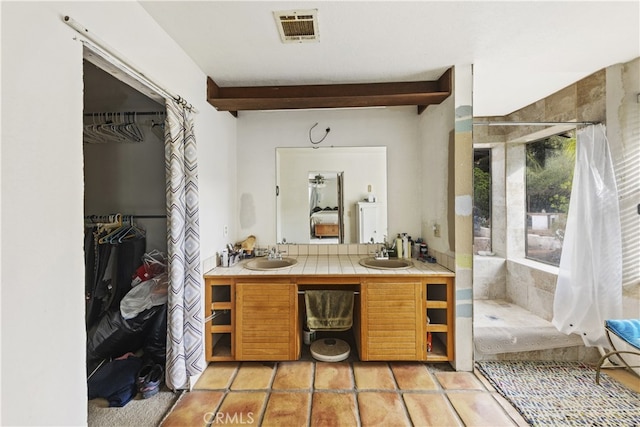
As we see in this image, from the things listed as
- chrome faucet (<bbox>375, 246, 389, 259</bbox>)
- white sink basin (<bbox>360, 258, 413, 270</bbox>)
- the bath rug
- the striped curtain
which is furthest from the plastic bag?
the bath rug

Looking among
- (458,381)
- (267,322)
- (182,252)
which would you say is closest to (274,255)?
(267,322)

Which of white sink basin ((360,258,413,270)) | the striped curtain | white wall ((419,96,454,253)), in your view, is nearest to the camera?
the striped curtain

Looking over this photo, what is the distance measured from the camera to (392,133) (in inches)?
109

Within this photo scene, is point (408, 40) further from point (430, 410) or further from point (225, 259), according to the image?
point (430, 410)

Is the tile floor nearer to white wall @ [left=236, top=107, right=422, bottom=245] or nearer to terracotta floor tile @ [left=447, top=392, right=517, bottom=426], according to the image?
terracotta floor tile @ [left=447, top=392, right=517, bottom=426]

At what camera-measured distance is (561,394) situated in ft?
6.02

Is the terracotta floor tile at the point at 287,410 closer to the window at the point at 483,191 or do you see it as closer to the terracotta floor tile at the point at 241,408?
the terracotta floor tile at the point at 241,408

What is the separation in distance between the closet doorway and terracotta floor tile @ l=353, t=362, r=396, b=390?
153 cm

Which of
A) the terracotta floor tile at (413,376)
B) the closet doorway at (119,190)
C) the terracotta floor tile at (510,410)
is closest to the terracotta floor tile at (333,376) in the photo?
the terracotta floor tile at (413,376)

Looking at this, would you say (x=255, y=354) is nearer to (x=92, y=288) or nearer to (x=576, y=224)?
(x=92, y=288)

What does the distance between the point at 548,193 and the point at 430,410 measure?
8.48 feet

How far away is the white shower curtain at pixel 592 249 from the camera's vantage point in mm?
2082

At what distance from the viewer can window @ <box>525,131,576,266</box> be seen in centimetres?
274

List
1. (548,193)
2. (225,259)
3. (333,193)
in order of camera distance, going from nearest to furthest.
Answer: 1. (225,259)
2. (333,193)
3. (548,193)
